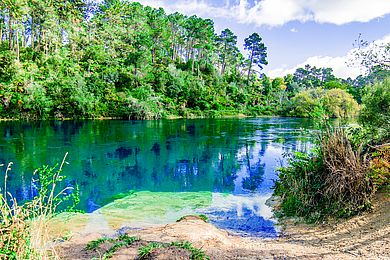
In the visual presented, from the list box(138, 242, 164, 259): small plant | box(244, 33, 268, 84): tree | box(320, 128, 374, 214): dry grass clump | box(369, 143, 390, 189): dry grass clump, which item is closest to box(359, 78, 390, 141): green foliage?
box(369, 143, 390, 189): dry grass clump

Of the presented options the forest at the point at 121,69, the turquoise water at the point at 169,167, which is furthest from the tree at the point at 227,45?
the turquoise water at the point at 169,167

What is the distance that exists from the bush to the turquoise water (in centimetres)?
100

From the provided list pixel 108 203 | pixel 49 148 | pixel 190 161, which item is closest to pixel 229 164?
pixel 190 161

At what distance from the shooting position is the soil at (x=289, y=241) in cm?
529

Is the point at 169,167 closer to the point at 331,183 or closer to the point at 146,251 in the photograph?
the point at 331,183

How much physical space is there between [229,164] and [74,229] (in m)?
11.0

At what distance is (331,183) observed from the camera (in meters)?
7.79

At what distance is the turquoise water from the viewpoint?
10508 millimetres

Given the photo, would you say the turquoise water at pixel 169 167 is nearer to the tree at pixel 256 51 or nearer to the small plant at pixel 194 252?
the small plant at pixel 194 252

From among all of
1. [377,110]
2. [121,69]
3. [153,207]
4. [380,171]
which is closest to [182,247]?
[380,171]

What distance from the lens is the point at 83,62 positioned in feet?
186

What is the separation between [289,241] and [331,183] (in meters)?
1.99

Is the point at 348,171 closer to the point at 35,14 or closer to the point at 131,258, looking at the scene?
the point at 131,258

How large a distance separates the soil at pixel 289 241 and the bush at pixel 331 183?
1.15 ft
